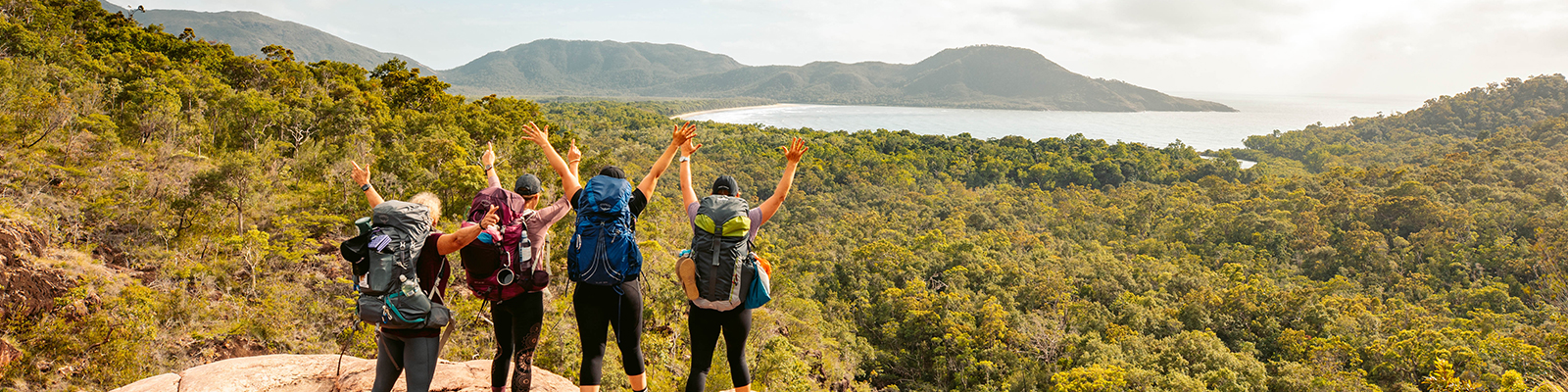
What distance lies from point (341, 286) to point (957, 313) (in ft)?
78.4

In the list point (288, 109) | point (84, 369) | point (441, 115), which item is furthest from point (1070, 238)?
point (84, 369)

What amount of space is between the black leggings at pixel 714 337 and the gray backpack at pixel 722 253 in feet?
0.47

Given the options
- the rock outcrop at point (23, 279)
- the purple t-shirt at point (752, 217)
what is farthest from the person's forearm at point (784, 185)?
the rock outcrop at point (23, 279)

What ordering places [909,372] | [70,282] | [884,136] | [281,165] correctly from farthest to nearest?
[884,136] → [909,372] → [281,165] → [70,282]

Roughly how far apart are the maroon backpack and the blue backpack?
0.77ft

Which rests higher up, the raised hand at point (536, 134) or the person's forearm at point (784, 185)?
the raised hand at point (536, 134)

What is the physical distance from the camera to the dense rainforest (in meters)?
12.3

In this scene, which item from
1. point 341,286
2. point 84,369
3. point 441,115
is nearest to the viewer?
point 84,369

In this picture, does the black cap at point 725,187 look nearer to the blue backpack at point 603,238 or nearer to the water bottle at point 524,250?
the blue backpack at point 603,238

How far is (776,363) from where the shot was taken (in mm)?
17844

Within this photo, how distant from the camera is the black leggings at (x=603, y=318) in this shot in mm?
3781

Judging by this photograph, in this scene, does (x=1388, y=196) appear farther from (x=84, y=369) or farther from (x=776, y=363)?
(x=84, y=369)

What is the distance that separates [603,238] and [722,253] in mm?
671

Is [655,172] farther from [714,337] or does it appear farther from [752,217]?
[714,337]
